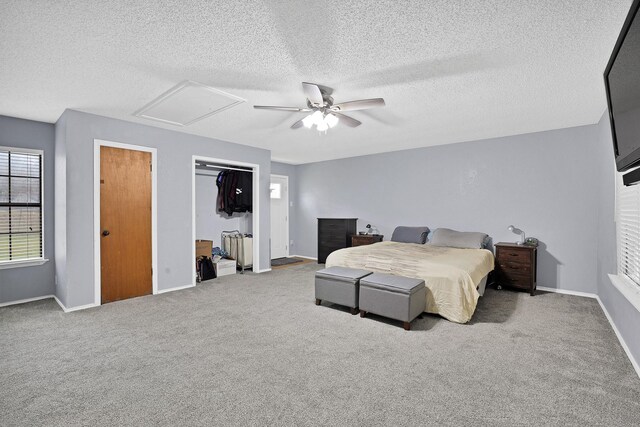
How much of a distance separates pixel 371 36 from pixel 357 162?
4759 millimetres

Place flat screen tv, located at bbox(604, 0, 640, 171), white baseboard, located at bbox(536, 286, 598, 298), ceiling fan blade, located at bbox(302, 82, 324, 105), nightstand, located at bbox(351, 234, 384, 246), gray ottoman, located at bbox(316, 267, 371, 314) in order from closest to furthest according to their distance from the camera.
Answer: flat screen tv, located at bbox(604, 0, 640, 171) < ceiling fan blade, located at bbox(302, 82, 324, 105) < gray ottoman, located at bbox(316, 267, 371, 314) < white baseboard, located at bbox(536, 286, 598, 298) < nightstand, located at bbox(351, 234, 384, 246)

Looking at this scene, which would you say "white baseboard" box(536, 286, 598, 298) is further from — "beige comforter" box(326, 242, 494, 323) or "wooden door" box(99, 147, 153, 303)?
"wooden door" box(99, 147, 153, 303)

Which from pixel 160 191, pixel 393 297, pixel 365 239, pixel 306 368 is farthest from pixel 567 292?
pixel 160 191

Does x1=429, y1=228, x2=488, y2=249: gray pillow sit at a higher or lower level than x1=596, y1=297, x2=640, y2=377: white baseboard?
higher

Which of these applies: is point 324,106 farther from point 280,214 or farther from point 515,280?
point 280,214

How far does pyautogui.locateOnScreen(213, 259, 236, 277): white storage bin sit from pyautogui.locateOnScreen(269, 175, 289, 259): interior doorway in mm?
1974

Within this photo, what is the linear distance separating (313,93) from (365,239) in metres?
3.97

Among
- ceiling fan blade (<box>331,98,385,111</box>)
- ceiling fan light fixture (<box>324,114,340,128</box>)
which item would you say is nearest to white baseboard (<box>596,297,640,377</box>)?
ceiling fan blade (<box>331,98,385,111</box>)

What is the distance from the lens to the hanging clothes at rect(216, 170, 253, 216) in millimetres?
5934

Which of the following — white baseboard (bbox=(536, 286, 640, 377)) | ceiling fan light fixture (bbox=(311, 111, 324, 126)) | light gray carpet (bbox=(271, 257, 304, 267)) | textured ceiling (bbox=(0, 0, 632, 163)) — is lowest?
light gray carpet (bbox=(271, 257, 304, 267))

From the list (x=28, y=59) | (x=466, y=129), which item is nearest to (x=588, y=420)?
(x=466, y=129)

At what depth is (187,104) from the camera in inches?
136

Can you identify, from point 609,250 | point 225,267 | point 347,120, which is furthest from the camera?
point 225,267

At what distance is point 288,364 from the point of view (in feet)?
7.84
